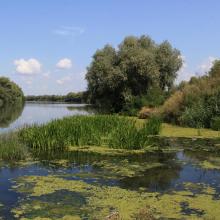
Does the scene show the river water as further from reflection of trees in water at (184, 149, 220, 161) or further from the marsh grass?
the marsh grass

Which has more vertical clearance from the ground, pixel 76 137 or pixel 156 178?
pixel 76 137

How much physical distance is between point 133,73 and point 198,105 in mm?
16784

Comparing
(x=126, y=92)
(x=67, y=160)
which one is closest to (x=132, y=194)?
(x=67, y=160)

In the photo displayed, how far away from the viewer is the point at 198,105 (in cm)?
2683

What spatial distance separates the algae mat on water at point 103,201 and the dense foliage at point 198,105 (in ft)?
47.4

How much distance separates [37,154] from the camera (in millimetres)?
16500

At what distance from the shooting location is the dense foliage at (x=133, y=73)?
41.9 m

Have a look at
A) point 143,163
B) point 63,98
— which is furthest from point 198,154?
point 63,98

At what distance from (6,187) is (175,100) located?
20118 mm

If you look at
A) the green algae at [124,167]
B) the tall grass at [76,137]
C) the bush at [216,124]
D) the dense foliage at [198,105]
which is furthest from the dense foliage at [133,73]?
the green algae at [124,167]

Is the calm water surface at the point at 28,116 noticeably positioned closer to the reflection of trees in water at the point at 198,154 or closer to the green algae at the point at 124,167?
the green algae at the point at 124,167

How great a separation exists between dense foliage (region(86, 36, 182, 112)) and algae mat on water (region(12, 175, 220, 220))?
26.9m

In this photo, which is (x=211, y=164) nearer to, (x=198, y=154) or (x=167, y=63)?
(x=198, y=154)

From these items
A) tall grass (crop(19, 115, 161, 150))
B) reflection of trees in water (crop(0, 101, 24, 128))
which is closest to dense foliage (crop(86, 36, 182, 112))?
reflection of trees in water (crop(0, 101, 24, 128))
